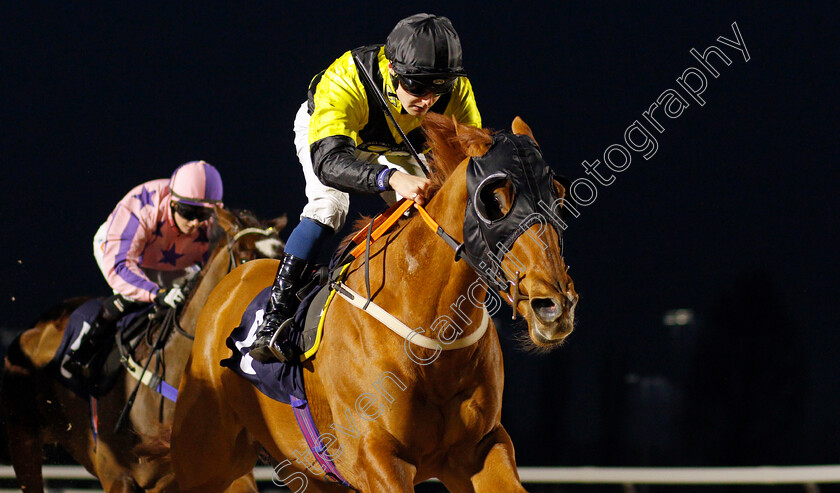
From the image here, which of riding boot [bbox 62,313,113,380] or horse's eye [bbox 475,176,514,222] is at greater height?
horse's eye [bbox 475,176,514,222]

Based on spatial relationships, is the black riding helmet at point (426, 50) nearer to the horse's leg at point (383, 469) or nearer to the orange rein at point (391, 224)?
the orange rein at point (391, 224)

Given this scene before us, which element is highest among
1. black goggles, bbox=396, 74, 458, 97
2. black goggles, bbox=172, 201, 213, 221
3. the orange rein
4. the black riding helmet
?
the black riding helmet

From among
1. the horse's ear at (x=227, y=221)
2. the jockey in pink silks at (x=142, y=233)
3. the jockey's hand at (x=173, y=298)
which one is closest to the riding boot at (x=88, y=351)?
the jockey in pink silks at (x=142, y=233)

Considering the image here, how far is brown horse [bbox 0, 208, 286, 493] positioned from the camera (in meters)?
3.53

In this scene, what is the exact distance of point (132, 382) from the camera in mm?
3684

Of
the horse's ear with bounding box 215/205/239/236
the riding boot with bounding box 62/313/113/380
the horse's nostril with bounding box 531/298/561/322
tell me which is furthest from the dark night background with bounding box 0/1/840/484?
the horse's nostril with bounding box 531/298/561/322

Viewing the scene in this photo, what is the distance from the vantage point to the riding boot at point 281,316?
88.0 inches

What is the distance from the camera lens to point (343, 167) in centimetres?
203

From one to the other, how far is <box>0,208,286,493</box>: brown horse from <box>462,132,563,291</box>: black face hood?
77.7 inches

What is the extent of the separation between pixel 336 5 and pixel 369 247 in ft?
18.7

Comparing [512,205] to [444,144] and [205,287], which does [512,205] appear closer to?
[444,144]

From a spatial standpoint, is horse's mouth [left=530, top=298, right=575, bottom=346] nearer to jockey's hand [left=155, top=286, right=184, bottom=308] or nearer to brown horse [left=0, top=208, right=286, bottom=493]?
brown horse [left=0, top=208, right=286, bottom=493]

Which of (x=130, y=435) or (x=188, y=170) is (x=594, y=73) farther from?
(x=130, y=435)

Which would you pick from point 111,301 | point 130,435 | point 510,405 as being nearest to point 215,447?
point 130,435
